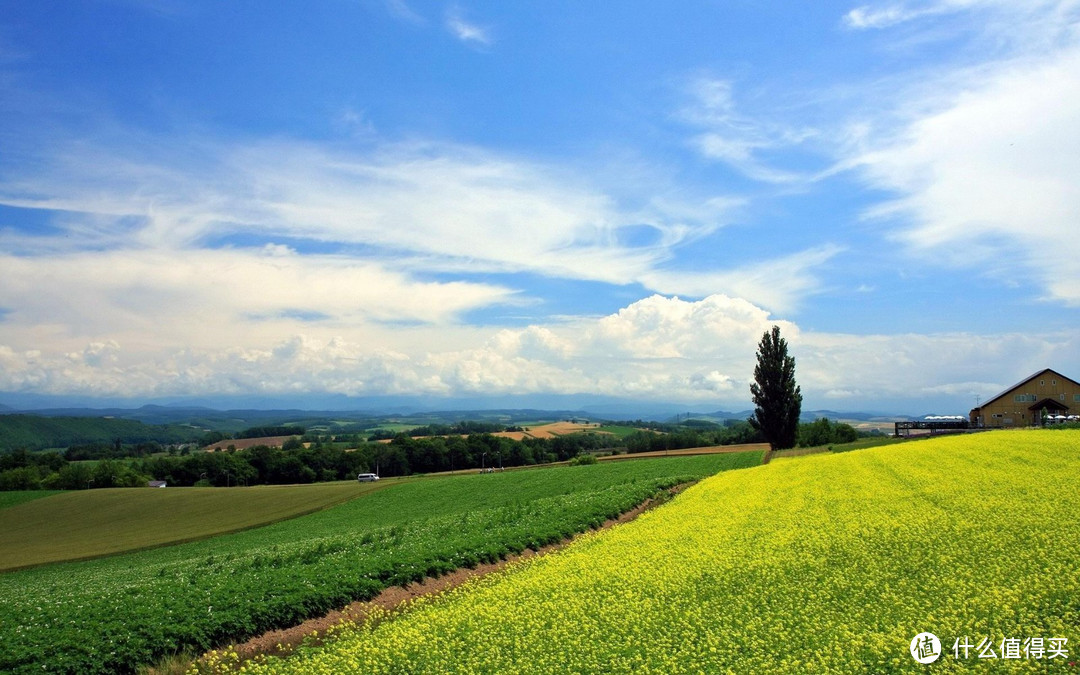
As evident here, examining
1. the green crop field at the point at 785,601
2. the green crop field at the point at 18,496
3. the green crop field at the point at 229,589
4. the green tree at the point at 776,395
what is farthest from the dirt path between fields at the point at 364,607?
the green crop field at the point at 18,496

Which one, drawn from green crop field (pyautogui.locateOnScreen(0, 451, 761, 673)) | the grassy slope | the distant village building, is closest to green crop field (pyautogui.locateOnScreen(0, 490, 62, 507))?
the grassy slope

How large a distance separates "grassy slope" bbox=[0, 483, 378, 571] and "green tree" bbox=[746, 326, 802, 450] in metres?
42.2

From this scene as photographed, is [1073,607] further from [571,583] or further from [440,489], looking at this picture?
[440,489]

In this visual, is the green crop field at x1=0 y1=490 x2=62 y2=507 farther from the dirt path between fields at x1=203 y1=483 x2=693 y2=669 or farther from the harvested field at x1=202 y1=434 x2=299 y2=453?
the dirt path between fields at x1=203 y1=483 x2=693 y2=669

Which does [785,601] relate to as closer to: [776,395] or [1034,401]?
[776,395]

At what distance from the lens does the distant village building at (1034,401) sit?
6988 cm

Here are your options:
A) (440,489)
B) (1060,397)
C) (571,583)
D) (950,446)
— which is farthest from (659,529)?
(1060,397)

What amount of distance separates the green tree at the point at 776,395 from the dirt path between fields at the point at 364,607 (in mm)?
49808

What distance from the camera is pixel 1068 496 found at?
1888cm

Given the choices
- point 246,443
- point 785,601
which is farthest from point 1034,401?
point 246,443

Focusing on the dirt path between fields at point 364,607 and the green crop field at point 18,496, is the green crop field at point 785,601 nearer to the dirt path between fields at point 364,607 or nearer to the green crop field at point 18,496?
the dirt path between fields at point 364,607

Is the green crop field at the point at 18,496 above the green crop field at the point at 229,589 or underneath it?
underneath

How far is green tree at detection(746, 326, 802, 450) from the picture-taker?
66438mm

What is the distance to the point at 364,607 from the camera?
1581cm
